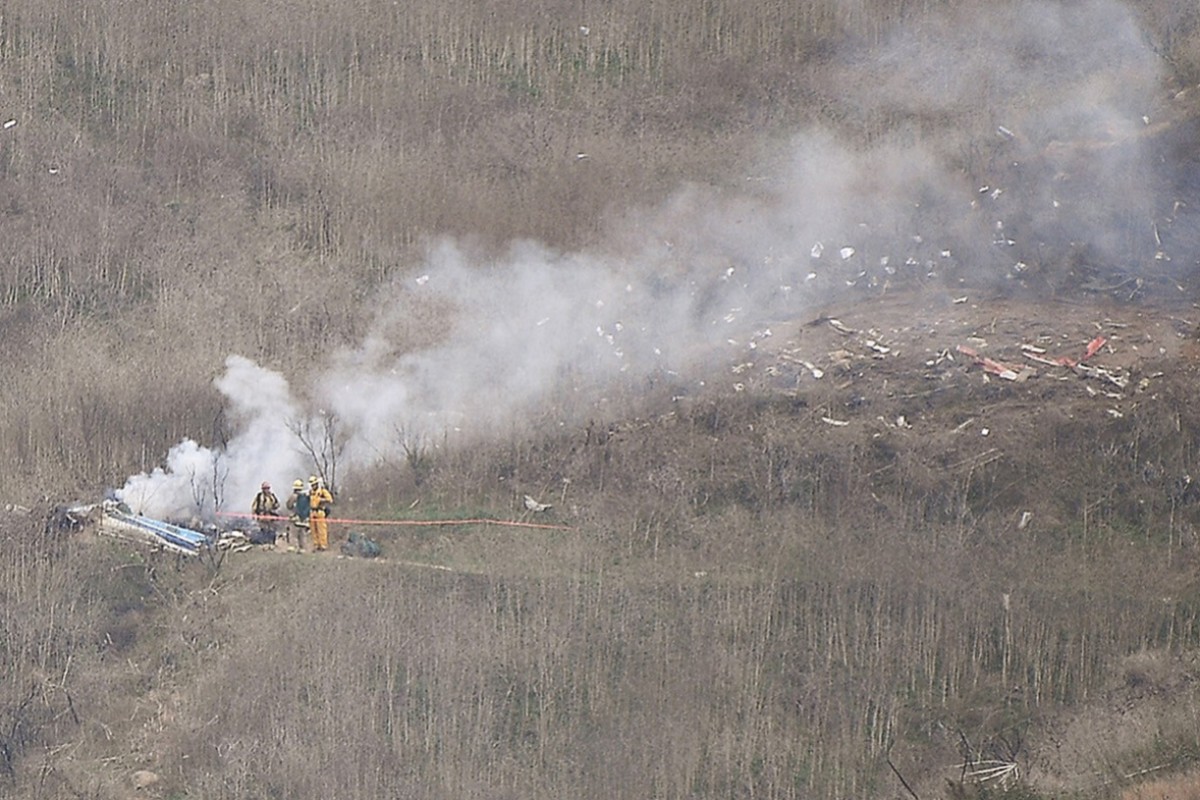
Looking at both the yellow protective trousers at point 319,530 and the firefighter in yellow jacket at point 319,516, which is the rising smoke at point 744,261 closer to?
the firefighter in yellow jacket at point 319,516

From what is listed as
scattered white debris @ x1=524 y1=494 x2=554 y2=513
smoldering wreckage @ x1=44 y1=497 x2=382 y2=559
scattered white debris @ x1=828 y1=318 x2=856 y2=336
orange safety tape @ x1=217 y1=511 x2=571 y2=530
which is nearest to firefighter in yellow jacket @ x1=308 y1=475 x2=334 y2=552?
orange safety tape @ x1=217 y1=511 x2=571 y2=530

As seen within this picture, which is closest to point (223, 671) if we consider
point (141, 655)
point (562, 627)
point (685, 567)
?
point (141, 655)

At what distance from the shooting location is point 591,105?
3819 cm

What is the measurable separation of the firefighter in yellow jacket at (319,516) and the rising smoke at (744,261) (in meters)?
1.12

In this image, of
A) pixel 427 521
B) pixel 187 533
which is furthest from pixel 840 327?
pixel 187 533

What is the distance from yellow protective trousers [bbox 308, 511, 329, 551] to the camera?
29.8m

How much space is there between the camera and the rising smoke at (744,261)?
31641 millimetres

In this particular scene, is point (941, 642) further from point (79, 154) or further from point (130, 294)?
point (79, 154)

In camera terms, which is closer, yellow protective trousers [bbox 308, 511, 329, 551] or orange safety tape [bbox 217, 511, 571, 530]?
yellow protective trousers [bbox 308, 511, 329, 551]

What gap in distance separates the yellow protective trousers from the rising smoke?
129 centimetres

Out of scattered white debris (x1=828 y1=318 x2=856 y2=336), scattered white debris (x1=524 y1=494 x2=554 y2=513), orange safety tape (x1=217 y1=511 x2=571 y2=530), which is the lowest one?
orange safety tape (x1=217 y1=511 x2=571 y2=530)

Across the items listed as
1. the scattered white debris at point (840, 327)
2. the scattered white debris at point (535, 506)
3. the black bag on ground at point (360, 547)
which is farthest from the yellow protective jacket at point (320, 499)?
the scattered white debris at point (840, 327)

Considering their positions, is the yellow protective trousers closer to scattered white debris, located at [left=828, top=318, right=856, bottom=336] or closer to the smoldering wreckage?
the smoldering wreckage

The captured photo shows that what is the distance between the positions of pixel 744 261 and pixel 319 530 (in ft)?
26.6
